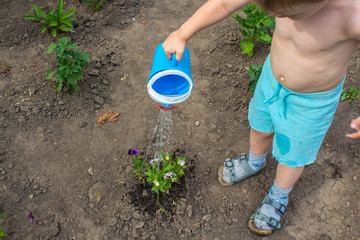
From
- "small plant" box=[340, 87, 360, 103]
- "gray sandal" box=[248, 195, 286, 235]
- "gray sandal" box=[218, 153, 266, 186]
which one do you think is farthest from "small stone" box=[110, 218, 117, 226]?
"small plant" box=[340, 87, 360, 103]

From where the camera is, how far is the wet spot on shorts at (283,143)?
77.1 inches

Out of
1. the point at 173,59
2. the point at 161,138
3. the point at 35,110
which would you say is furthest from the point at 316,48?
the point at 35,110

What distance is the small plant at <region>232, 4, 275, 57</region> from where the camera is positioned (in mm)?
3014

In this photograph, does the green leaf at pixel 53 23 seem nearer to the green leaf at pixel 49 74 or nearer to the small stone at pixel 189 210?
the green leaf at pixel 49 74

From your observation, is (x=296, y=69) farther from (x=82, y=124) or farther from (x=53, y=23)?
(x=53, y=23)

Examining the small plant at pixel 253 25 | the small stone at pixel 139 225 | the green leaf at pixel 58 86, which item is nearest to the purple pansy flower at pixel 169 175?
the small stone at pixel 139 225

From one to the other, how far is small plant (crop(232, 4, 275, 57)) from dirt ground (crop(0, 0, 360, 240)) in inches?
6.4

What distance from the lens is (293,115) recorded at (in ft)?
6.12

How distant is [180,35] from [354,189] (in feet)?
5.81

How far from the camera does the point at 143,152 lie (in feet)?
8.80

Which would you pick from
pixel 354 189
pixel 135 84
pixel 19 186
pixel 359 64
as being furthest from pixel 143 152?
pixel 359 64

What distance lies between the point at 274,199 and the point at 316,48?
116 cm

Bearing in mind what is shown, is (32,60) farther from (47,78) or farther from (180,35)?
(180,35)

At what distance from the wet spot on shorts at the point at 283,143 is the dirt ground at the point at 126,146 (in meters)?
0.63
